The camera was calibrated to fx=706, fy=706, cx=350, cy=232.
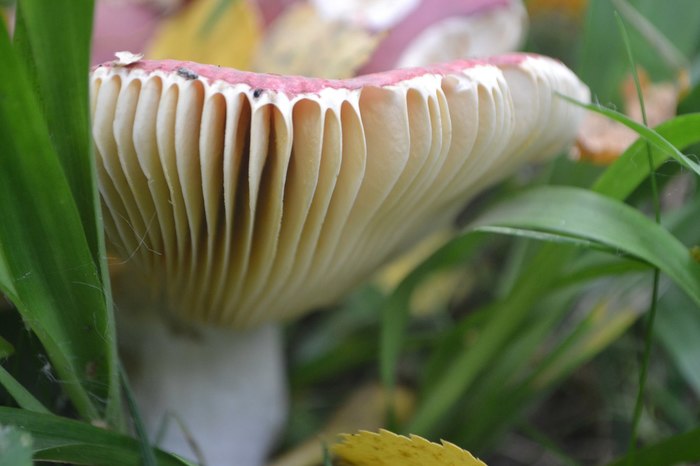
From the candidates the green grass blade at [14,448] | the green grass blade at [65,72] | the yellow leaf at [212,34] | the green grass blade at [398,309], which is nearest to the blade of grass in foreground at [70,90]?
the green grass blade at [65,72]

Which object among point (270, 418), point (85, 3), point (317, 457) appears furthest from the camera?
point (270, 418)

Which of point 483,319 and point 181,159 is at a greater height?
point 181,159

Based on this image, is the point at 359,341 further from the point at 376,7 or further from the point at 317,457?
the point at 376,7

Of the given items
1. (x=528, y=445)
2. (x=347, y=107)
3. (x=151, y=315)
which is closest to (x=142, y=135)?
(x=347, y=107)

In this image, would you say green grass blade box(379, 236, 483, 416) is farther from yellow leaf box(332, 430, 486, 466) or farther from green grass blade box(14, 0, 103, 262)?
green grass blade box(14, 0, 103, 262)

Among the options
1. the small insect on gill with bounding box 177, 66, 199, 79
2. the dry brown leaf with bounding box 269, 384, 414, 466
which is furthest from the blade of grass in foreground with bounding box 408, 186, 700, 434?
the small insect on gill with bounding box 177, 66, 199, 79

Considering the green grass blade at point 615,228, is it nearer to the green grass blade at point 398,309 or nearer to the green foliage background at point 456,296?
the green foliage background at point 456,296

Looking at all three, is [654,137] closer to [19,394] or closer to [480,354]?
[480,354]
